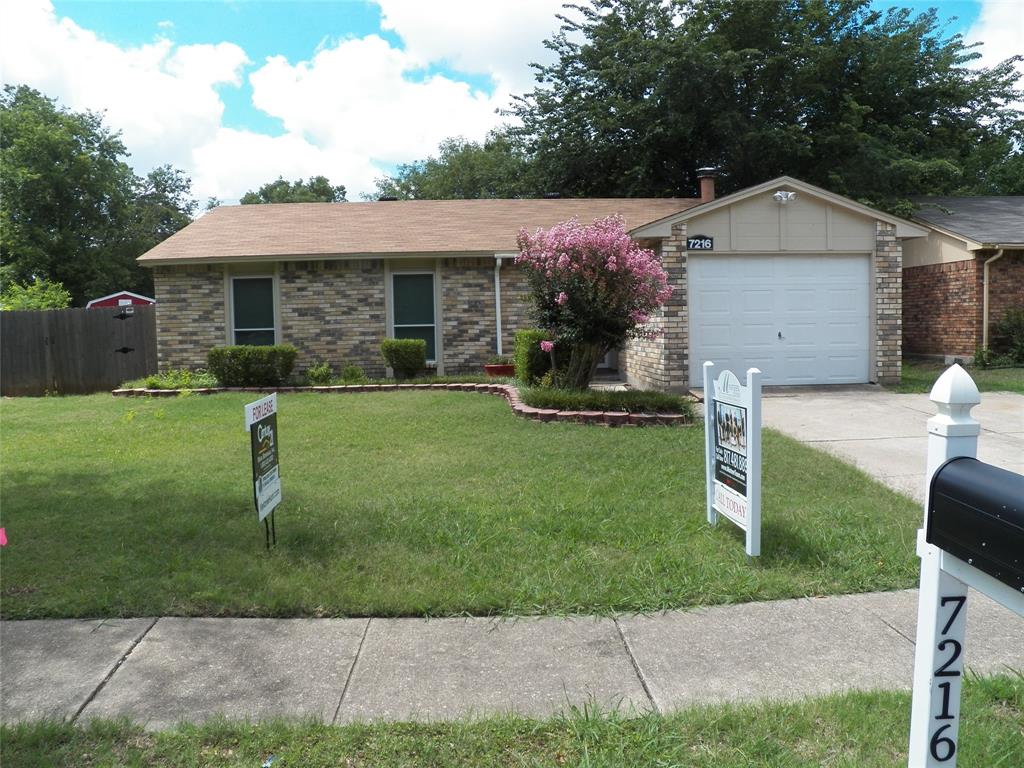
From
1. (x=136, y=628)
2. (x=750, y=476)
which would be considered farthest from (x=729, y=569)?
(x=136, y=628)

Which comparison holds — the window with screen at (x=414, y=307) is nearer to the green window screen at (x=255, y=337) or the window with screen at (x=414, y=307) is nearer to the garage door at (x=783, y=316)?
the green window screen at (x=255, y=337)

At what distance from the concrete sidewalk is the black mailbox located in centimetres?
157

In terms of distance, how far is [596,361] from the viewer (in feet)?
37.8

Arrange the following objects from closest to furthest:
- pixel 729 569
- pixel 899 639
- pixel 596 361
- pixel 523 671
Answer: pixel 523 671, pixel 899 639, pixel 729 569, pixel 596 361

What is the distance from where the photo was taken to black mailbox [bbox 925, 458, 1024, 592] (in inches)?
71.1

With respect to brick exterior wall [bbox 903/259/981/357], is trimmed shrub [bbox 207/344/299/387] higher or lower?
lower

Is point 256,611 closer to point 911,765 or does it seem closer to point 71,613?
point 71,613

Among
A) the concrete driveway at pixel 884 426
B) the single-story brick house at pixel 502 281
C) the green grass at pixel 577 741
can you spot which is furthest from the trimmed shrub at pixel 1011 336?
the green grass at pixel 577 741

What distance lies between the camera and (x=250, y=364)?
14.3 metres

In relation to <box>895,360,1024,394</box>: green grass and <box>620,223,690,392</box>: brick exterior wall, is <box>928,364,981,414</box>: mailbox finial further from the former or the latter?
<box>620,223,690,392</box>: brick exterior wall

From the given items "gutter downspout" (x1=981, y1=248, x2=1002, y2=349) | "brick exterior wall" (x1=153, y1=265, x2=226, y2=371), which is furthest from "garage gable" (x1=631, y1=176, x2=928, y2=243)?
"brick exterior wall" (x1=153, y1=265, x2=226, y2=371)

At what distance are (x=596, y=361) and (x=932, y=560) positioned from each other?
935cm

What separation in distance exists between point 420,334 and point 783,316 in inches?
281

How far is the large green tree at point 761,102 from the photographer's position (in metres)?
22.6
